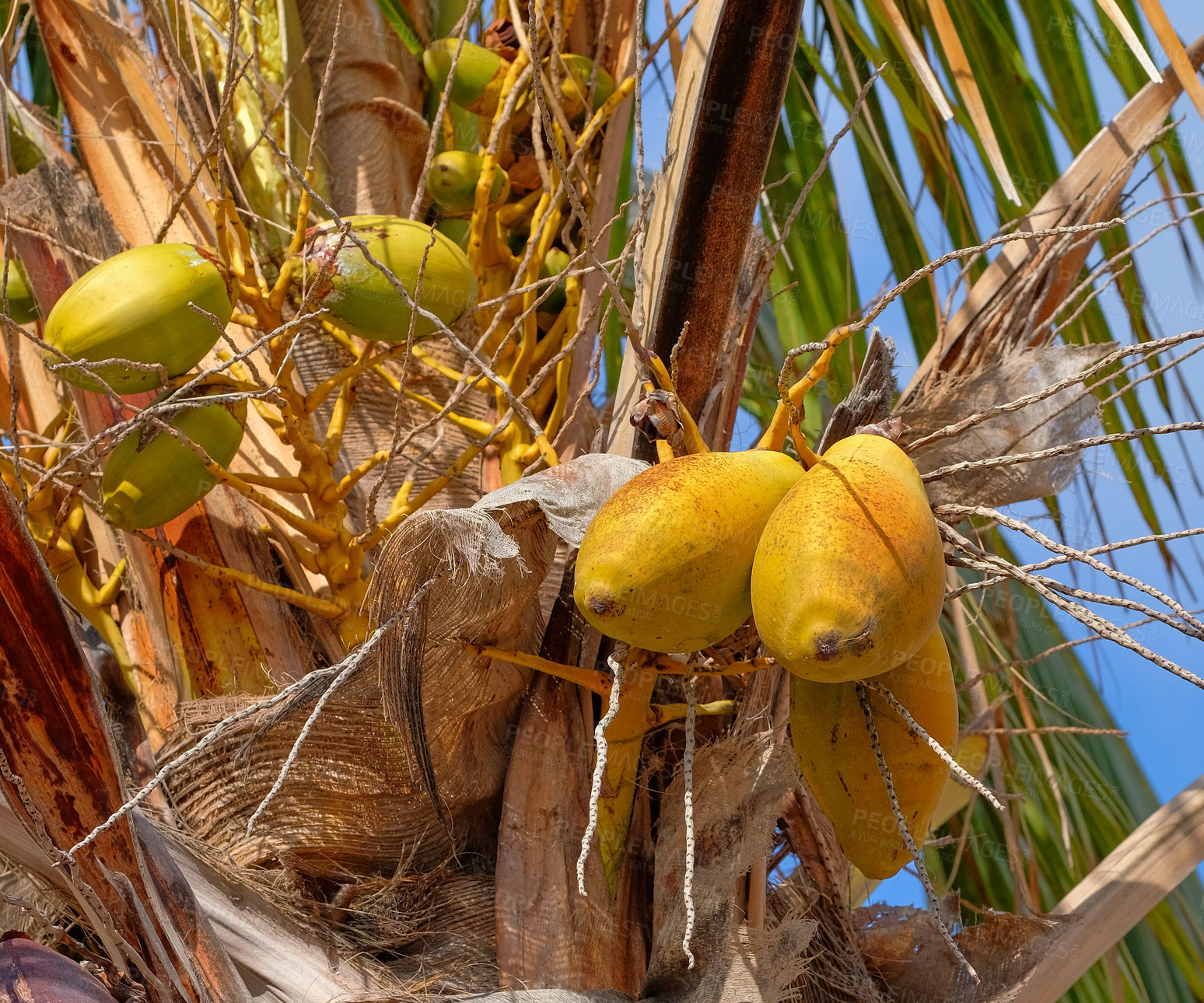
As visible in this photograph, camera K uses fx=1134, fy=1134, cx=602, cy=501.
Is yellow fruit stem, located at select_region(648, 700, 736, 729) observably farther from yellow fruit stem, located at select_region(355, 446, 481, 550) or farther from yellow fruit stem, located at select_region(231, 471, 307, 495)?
yellow fruit stem, located at select_region(231, 471, 307, 495)

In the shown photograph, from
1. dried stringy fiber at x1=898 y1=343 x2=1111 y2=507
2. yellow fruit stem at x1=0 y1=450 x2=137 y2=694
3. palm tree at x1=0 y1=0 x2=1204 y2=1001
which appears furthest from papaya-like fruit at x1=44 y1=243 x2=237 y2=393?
dried stringy fiber at x1=898 y1=343 x2=1111 y2=507

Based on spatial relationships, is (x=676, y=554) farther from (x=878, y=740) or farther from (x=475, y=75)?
(x=475, y=75)

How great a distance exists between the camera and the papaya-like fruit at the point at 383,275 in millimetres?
1124

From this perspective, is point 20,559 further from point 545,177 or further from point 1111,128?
point 1111,128

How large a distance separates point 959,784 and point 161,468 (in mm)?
1073

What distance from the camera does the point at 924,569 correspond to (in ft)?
2.31

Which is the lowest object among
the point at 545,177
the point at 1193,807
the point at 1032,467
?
the point at 1193,807

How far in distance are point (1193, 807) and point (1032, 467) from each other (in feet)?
1.33

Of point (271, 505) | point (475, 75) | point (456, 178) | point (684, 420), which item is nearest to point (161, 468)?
point (271, 505)

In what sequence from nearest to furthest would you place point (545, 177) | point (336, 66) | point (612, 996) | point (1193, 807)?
point (612, 996)
point (1193, 807)
point (545, 177)
point (336, 66)

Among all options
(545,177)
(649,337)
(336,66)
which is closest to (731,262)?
(649,337)

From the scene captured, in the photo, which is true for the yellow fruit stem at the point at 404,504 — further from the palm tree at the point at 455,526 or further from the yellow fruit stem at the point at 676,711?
the yellow fruit stem at the point at 676,711

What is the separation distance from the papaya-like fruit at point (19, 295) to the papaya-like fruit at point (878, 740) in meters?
1.05

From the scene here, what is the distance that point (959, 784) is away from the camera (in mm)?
1510
